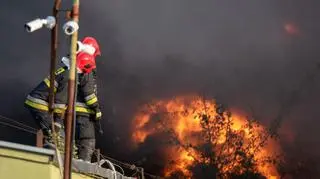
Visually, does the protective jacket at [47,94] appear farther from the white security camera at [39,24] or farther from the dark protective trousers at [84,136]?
the white security camera at [39,24]

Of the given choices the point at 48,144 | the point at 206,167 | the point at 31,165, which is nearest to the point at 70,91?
the point at 31,165

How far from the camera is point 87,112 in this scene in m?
10.3

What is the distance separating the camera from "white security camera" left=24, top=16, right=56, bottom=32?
19.3 ft

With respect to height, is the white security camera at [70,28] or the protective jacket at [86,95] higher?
the protective jacket at [86,95]

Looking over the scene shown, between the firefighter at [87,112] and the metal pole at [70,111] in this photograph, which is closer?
the metal pole at [70,111]

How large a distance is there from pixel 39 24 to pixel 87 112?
4.38 metres

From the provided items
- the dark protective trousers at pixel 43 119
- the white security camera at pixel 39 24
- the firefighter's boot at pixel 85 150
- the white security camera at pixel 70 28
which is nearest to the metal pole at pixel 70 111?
the white security camera at pixel 70 28

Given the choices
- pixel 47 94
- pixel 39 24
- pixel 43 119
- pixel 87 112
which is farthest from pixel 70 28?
pixel 87 112

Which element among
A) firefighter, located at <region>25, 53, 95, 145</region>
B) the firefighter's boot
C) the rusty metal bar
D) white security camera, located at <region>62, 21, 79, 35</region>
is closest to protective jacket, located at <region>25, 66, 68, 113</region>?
firefighter, located at <region>25, 53, 95, 145</region>

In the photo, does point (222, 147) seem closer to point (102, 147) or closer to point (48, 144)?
point (102, 147)

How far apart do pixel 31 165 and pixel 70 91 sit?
2.20 meters

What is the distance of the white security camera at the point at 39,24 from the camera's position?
5.88 meters

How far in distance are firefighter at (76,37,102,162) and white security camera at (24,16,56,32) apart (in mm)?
3543

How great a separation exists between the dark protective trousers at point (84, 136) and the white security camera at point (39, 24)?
13.7 ft
